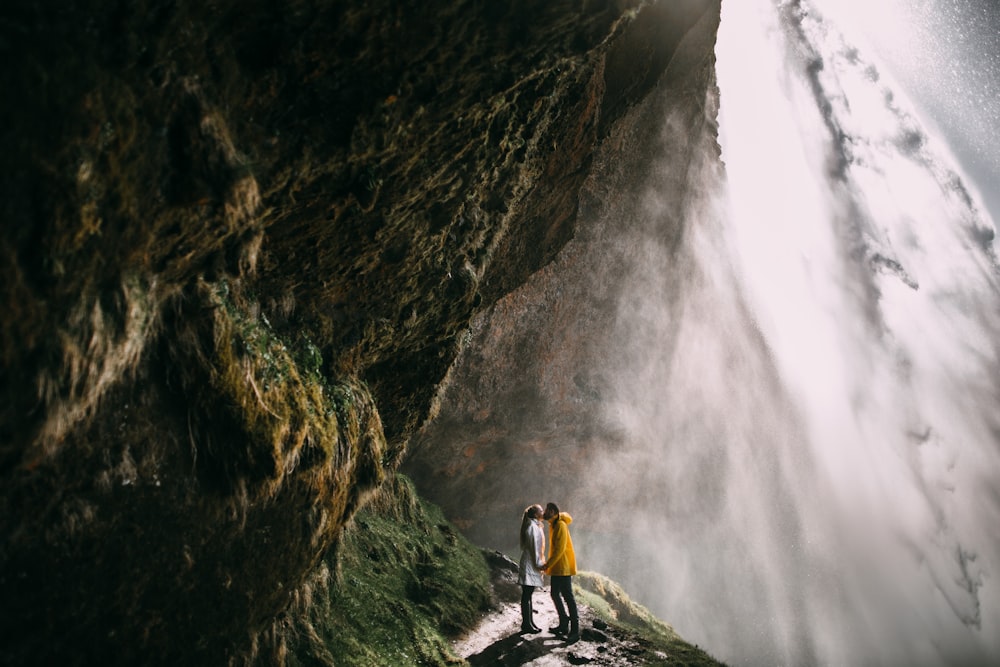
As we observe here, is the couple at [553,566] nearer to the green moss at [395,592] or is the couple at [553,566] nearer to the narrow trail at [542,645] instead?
the narrow trail at [542,645]

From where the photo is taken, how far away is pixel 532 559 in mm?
8828

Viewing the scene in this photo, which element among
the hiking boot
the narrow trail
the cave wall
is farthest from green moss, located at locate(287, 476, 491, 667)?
the cave wall

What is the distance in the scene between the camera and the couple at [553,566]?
27.9 feet

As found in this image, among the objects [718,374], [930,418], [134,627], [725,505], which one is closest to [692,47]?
[718,374]

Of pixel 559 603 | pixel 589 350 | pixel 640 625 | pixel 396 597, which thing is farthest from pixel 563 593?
pixel 589 350

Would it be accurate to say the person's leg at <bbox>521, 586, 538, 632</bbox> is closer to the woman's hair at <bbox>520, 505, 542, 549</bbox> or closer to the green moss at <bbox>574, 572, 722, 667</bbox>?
the woman's hair at <bbox>520, 505, 542, 549</bbox>

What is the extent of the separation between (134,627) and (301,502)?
1.48 metres

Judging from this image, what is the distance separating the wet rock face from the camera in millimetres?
2992

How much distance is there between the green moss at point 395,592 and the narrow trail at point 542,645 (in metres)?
0.34

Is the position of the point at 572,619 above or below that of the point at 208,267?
below

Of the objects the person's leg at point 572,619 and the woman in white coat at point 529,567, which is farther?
the woman in white coat at point 529,567

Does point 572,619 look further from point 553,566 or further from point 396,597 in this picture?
point 396,597

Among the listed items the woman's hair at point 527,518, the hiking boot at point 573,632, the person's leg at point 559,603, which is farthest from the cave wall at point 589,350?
the hiking boot at point 573,632

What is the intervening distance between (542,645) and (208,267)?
7.01 metres
